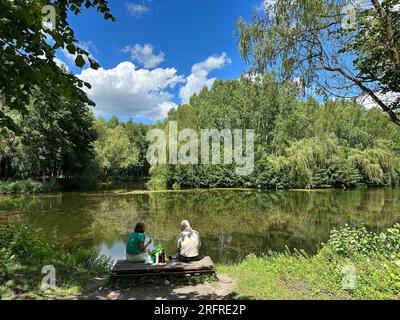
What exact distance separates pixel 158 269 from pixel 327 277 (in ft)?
9.23

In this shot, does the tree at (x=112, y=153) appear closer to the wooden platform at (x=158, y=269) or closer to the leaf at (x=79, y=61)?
the wooden platform at (x=158, y=269)

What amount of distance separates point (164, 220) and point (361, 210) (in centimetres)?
1159

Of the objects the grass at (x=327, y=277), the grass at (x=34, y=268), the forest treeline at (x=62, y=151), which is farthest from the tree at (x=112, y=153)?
the grass at (x=327, y=277)

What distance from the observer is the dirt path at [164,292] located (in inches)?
183

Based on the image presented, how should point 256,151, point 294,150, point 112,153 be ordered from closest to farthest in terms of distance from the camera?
point 294,150
point 256,151
point 112,153

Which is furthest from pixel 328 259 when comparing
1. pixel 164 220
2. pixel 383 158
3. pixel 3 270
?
pixel 383 158

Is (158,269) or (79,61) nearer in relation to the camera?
(79,61)

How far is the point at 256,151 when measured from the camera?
1435 inches

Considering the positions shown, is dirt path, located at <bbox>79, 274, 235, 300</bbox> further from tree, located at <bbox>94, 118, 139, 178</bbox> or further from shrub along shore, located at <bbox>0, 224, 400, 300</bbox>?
tree, located at <bbox>94, 118, 139, 178</bbox>

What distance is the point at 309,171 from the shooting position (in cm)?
3119

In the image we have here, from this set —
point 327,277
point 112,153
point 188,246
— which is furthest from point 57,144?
point 327,277

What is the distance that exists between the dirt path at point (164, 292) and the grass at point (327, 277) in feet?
0.96

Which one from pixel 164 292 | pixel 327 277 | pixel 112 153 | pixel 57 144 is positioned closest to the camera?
pixel 164 292

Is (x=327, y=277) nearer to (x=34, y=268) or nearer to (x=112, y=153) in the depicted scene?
(x=34, y=268)
